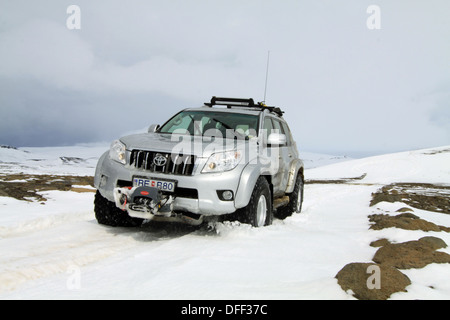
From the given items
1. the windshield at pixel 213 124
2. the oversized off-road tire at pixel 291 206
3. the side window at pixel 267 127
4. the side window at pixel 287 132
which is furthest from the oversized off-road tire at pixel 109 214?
the side window at pixel 287 132

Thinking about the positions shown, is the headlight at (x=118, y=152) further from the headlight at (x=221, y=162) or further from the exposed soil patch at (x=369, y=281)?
the exposed soil patch at (x=369, y=281)

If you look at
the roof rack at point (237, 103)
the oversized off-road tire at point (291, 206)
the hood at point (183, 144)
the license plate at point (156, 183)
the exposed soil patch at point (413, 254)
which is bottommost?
the oversized off-road tire at point (291, 206)

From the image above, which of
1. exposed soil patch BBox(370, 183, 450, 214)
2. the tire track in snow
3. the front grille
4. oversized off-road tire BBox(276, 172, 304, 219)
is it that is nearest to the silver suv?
the front grille

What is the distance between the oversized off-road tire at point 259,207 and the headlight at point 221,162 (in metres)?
0.51

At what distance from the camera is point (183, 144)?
4297 mm

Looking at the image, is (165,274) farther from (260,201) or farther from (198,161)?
(260,201)

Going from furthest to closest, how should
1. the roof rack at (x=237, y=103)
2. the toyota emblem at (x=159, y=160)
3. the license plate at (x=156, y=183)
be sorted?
the roof rack at (x=237, y=103) → the toyota emblem at (x=159, y=160) → the license plate at (x=156, y=183)

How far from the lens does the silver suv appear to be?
13.1ft

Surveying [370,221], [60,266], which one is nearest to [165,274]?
[60,266]

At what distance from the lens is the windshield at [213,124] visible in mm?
5266

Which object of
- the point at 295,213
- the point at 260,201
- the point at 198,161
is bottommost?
the point at 295,213

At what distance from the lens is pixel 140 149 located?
13.9 feet

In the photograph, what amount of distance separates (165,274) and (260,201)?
2173 mm
